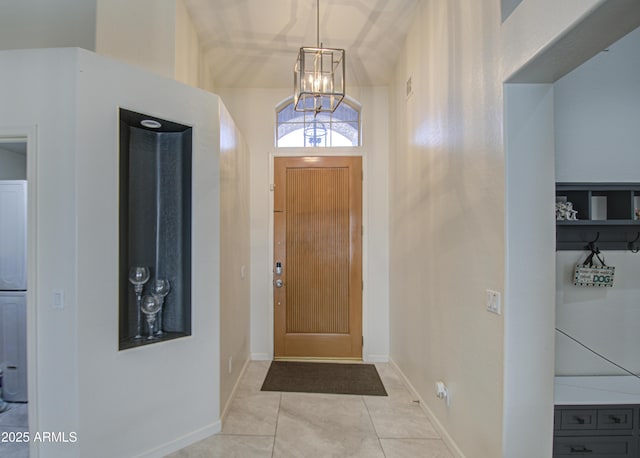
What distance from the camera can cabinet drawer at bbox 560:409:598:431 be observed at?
1.60m

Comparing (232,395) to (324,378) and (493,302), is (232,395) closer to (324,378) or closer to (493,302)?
(324,378)

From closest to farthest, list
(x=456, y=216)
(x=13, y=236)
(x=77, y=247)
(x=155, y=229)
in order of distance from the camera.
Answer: (x=77, y=247), (x=456, y=216), (x=155, y=229), (x=13, y=236)

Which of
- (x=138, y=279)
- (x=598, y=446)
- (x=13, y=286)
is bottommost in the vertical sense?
(x=598, y=446)

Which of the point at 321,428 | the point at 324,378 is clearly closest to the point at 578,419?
the point at 321,428

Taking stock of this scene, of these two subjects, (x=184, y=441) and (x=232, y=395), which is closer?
(x=184, y=441)

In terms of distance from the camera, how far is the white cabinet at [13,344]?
261cm

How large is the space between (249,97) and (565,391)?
3.97 metres

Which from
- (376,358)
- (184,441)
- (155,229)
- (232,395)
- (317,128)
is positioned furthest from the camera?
(317,128)

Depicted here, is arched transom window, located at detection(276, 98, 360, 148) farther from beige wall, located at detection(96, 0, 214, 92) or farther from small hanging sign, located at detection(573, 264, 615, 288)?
small hanging sign, located at detection(573, 264, 615, 288)

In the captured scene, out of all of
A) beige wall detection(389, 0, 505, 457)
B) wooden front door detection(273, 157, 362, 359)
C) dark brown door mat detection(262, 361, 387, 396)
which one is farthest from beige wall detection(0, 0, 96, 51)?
dark brown door mat detection(262, 361, 387, 396)

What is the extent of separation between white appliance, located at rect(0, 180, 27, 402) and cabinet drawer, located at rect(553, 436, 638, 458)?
3759mm

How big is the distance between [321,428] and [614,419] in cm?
178

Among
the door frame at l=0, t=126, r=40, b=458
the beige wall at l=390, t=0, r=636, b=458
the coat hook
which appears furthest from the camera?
the coat hook

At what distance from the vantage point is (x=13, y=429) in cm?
235
